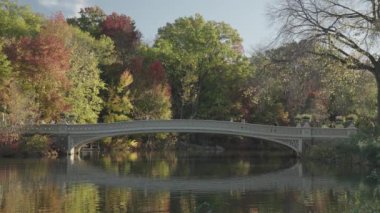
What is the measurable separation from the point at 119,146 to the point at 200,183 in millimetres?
24765

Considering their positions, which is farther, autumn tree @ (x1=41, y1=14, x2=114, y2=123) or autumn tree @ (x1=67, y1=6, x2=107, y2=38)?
autumn tree @ (x1=67, y1=6, x2=107, y2=38)

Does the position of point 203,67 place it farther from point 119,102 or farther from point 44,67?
point 44,67

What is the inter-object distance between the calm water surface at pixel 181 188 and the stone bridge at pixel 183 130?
4892 millimetres

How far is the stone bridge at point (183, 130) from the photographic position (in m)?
36.5

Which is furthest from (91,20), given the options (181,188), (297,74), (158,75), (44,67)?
(181,188)

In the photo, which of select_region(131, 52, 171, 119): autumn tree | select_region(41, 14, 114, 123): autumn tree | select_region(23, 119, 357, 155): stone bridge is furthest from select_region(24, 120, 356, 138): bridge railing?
select_region(131, 52, 171, 119): autumn tree

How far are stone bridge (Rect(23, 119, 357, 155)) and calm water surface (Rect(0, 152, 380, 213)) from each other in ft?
16.0

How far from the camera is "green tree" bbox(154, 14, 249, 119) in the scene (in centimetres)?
5044

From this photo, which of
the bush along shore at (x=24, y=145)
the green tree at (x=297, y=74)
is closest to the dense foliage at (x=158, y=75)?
the green tree at (x=297, y=74)

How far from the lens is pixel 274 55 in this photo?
1138 inches

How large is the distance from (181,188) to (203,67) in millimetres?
A: 31400

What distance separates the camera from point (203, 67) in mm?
51781

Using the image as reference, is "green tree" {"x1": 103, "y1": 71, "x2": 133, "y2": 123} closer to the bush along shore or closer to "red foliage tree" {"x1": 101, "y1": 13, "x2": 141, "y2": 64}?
"red foliage tree" {"x1": 101, "y1": 13, "x2": 141, "y2": 64}

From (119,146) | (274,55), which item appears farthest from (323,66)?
(119,146)
